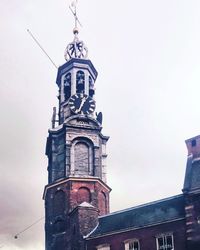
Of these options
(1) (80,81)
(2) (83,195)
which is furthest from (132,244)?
(1) (80,81)

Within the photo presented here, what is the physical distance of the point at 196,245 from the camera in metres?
32.5

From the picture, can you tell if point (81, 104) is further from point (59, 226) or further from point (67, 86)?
point (59, 226)

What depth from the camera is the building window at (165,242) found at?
34653 millimetres

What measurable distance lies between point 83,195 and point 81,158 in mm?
3682

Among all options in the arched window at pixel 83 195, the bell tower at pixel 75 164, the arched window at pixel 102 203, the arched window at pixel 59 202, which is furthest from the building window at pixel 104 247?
the arched window at pixel 102 203

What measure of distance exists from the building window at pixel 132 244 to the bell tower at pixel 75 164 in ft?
14.8

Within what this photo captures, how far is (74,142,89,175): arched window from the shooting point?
4609cm

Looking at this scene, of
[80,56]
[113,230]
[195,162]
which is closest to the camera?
[195,162]

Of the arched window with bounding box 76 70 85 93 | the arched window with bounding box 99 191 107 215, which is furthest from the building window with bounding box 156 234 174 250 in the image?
the arched window with bounding box 76 70 85 93

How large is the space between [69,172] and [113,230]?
8.62 meters

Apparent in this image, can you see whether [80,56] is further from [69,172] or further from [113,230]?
[113,230]

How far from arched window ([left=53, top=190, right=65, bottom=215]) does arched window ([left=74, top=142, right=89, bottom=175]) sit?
253 centimetres

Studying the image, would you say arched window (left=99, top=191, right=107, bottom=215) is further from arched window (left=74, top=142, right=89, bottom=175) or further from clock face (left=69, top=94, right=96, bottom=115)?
clock face (left=69, top=94, right=96, bottom=115)

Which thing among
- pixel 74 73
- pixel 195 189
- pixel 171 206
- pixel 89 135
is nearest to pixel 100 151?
pixel 89 135
